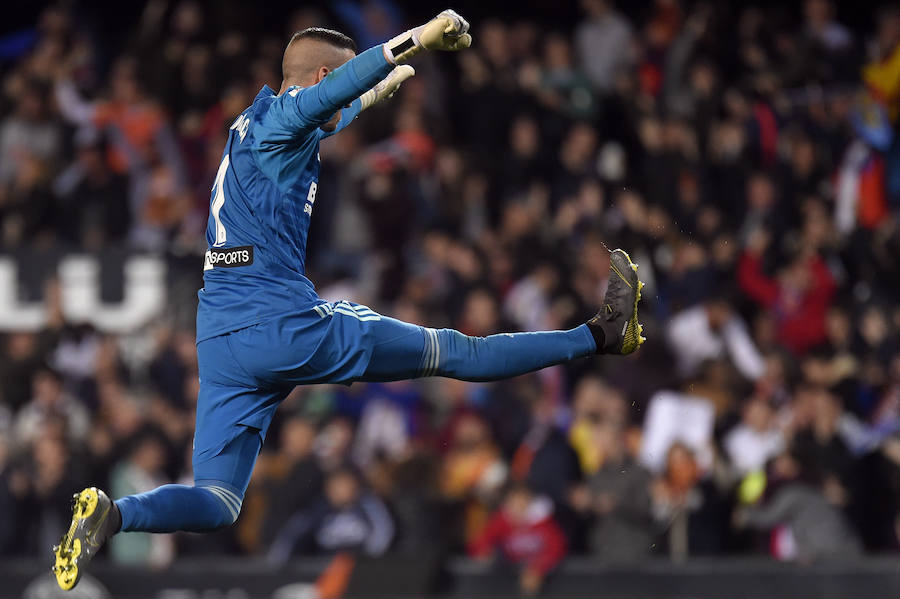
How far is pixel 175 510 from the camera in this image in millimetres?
6477

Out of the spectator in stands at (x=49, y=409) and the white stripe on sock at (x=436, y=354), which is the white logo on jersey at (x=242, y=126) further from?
the spectator in stands at (x=49, y=409)

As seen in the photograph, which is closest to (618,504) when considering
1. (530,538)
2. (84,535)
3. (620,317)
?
(530,538)

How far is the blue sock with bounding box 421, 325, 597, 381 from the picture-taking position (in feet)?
22.1

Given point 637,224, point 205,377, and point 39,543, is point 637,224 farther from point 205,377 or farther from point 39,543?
point 205,377

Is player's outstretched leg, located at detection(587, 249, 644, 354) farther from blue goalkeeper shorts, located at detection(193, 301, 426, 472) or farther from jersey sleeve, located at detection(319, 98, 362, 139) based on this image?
jersey sleeve, located at detection(319, 98, 362, 139)

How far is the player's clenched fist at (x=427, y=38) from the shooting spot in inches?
245

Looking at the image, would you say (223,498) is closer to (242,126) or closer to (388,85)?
(242,126)

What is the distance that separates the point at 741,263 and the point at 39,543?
6141 millimetres

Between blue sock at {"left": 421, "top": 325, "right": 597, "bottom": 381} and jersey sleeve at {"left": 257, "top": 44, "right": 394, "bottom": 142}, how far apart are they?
110 cm

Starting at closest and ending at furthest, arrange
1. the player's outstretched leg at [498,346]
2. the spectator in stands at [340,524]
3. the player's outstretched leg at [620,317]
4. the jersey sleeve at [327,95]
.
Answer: the jersey sleeve at [327,95], the player's outstretched leg at [498,346], the player's outstretched leg at [620,317], the spectator in stands at [340,524]

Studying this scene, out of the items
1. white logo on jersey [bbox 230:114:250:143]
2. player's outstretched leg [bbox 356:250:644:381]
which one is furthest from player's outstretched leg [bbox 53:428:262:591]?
white logo on jersey [bbox 230:114:250:143]

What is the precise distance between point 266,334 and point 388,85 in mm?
1210

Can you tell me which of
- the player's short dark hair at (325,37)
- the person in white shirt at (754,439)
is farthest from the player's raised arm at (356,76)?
the person in white shirt at (754,439)

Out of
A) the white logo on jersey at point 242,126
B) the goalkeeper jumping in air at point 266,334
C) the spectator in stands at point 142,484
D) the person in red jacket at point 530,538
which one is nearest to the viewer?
the goalkeeper jumping in air at point 266,334
